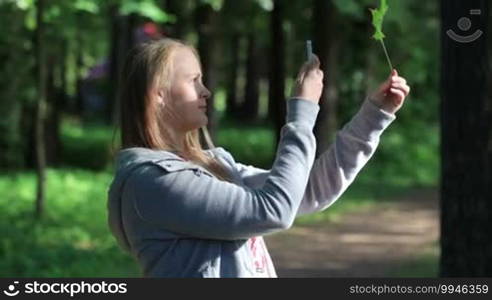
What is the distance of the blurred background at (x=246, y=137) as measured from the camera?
39.1ft

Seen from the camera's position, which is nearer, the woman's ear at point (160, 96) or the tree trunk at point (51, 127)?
the woman's ear at point (160, 96)

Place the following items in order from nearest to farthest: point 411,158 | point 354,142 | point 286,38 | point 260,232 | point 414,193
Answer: point 260,232
point 354,142
point 414,193
point 286,38
point 411,158

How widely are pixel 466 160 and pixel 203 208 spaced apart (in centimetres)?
425

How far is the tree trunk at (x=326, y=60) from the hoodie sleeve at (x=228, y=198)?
52.0 ft

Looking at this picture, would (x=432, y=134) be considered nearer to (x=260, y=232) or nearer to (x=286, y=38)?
(x=286, y=38)

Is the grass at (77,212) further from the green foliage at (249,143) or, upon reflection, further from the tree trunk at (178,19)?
the tree trunk at (178,19)

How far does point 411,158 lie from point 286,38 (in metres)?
4.51

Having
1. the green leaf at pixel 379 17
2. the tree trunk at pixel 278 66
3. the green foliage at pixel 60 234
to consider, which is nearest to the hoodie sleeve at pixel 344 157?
the green leaf at pixel 379 17

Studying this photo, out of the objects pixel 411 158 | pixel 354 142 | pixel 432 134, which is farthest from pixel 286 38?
pixel 354 142

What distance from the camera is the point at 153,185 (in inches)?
98.7

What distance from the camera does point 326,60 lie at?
19641mm

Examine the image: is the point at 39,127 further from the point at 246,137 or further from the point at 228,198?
the point at 246,137

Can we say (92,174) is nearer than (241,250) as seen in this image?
No

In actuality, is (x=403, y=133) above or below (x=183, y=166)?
below
